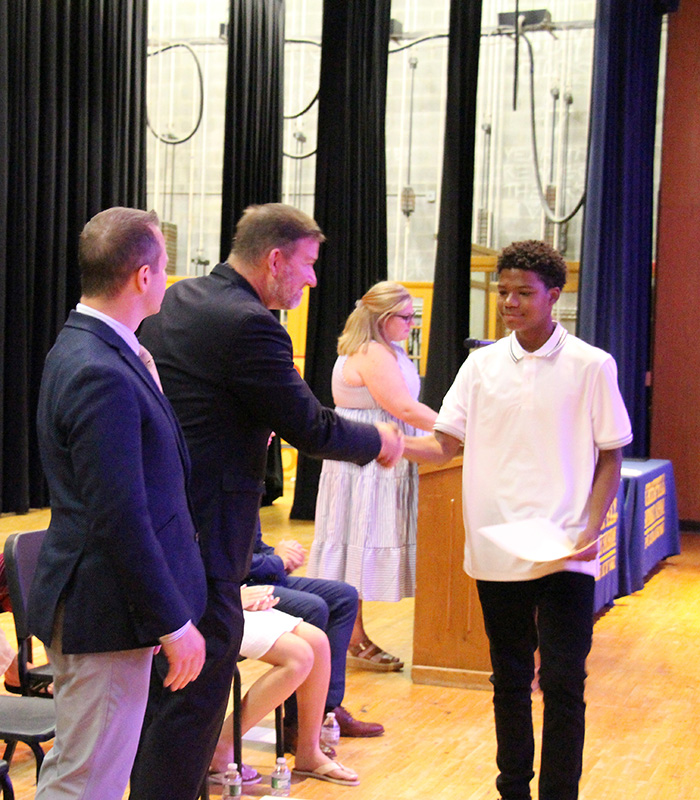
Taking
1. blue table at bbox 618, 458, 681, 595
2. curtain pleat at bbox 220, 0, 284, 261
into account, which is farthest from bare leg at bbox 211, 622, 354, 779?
curtain pleat at bbox 220, 0, 284, 261

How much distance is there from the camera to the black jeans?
2.44 m

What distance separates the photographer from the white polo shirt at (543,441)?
2.48m

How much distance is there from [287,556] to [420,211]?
9.06 meters

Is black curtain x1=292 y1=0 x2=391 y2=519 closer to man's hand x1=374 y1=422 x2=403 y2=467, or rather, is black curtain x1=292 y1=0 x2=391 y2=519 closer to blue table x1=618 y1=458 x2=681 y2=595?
blue table x1=618 y1=458 x2=681 y2=595

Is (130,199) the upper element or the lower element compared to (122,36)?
lower

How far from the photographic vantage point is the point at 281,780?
9.44 ft

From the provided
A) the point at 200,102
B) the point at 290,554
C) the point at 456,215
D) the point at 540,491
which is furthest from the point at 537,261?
the point at 200,102

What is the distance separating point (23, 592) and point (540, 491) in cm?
142

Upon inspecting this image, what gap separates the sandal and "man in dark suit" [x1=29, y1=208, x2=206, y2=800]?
2.56 meters

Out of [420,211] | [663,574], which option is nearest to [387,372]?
[663,574]

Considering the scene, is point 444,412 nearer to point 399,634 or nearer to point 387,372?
point 387,372

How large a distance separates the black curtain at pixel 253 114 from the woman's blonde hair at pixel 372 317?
5400mm

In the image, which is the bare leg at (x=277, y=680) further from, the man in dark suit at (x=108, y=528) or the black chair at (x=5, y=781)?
the man in dark suit at (x=108, y=528)

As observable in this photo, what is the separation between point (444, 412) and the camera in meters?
2.77
